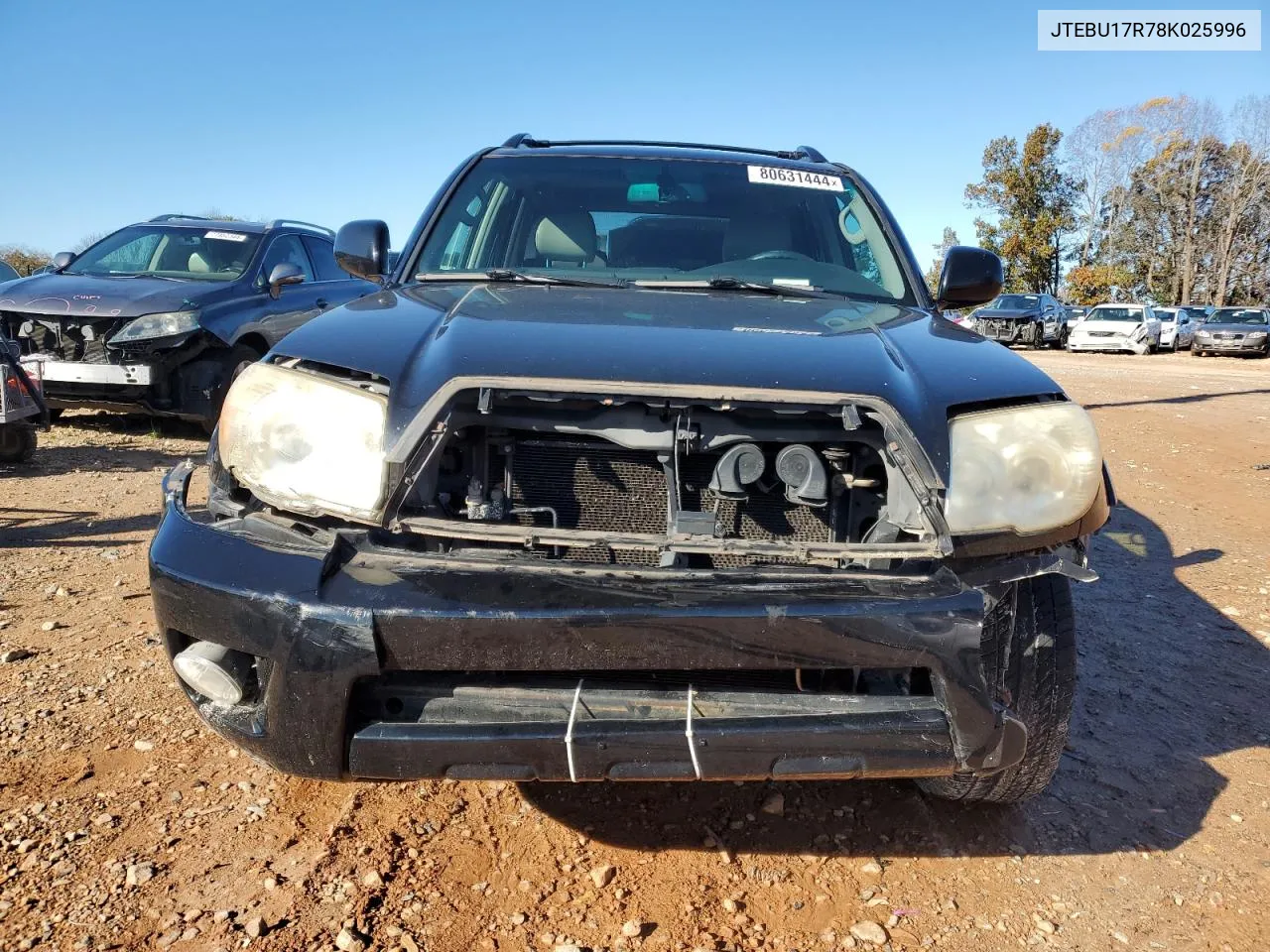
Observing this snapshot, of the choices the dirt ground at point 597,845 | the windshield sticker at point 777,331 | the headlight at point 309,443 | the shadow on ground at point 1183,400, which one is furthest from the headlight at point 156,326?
the shadow on ground at point 1183,400

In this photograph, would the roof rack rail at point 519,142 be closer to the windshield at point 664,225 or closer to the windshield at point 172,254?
the windshield at point 664,225

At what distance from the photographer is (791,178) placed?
323 centimetres

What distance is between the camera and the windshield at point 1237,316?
81.7 ft

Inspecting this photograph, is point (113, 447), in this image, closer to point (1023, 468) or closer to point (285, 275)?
point (285, 275)

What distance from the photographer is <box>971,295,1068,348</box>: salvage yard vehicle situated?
26.2 metres

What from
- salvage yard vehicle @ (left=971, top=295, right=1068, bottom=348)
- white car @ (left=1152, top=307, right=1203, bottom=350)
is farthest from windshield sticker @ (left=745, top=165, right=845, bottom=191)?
white car @ (left=1152, top=307, right=1203, bottom=350)

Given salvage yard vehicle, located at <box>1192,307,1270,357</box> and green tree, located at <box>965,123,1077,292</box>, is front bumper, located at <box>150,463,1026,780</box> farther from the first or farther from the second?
green tree, located at <box>965,123,1077,292</box>

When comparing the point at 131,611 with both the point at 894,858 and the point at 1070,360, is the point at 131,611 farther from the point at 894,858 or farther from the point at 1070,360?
the point at 1070,360

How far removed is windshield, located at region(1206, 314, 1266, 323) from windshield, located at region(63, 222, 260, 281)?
86.2 feet

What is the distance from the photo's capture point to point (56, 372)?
21.2 ft

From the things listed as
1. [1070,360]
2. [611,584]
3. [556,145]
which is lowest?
[1070,360]

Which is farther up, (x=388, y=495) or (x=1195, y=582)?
(x=388, y=495)

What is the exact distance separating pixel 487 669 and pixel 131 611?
8.24 ft

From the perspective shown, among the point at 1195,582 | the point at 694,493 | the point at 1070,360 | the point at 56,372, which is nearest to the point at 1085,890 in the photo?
the point at 694,493
